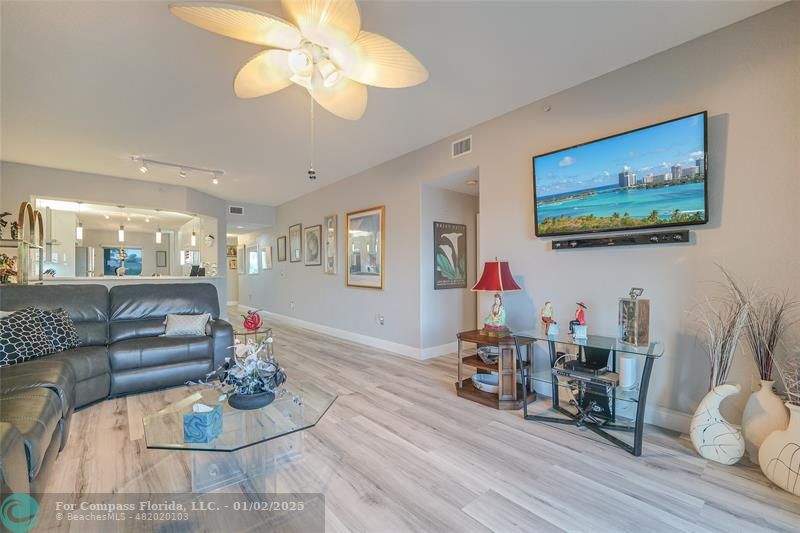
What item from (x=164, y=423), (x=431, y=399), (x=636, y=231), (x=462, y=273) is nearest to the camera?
(x=164, y=423)

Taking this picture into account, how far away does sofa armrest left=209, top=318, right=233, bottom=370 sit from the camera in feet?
11.2

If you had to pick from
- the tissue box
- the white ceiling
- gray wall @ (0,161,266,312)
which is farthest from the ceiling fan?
gray wall @ (0,161,266,312)

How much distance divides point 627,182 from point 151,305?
471 cm

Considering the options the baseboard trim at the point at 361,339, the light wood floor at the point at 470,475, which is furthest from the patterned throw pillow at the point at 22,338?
the baseboard trim at the point at 361,339

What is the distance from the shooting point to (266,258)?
27.5 ft

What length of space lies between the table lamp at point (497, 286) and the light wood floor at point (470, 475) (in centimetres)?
74

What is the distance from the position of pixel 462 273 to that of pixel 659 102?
299 cm

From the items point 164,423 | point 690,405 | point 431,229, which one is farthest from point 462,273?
point 164,423

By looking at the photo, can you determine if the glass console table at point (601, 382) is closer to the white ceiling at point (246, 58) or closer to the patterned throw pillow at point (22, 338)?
the white ceiling at point (246, 58)

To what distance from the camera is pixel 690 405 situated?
229 cm

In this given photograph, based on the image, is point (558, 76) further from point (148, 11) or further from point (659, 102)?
point (148, 11)

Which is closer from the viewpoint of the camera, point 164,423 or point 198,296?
point 164,423

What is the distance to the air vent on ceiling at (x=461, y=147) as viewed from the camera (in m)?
3.72

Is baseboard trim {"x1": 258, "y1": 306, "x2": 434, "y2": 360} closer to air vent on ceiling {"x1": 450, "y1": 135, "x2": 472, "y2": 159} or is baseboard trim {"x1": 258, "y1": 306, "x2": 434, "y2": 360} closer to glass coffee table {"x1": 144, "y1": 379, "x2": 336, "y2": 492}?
glass coffee table {"x1": 144, "y1": 379, "x2": 336, "y2": 492}
